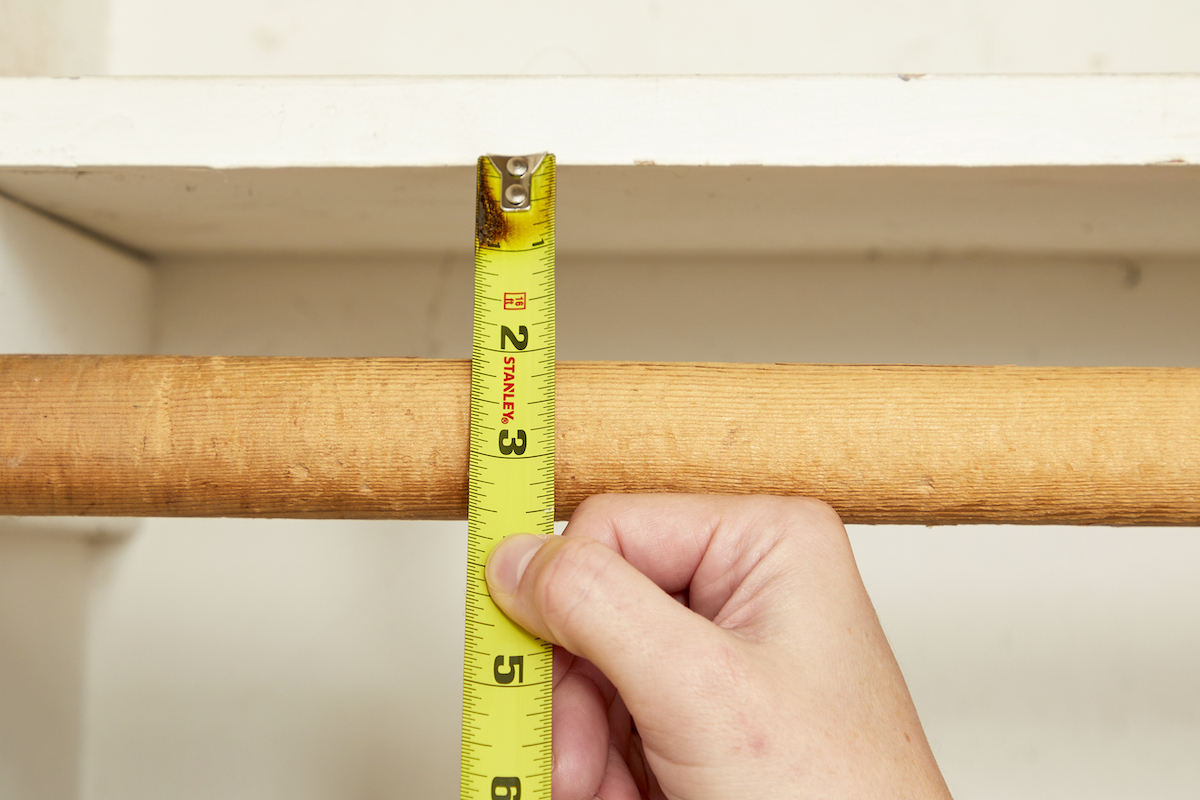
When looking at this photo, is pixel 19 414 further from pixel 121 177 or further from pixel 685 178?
pixel 685 178

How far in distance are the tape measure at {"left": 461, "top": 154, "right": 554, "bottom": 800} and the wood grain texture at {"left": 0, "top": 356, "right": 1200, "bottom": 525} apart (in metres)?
0.02

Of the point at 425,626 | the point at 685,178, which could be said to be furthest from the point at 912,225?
the point at 425,626

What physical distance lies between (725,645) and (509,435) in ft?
0.50

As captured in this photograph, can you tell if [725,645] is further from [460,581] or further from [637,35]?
[637,35]

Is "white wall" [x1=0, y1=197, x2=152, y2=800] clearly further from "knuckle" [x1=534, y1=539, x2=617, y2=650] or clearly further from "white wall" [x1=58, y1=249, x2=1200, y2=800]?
"knuckle" [x1=534, y1=539, x2=617, y2=650]

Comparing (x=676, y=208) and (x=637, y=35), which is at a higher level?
(x=637, y=35)

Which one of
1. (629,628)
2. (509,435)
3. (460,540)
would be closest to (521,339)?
(509,435)

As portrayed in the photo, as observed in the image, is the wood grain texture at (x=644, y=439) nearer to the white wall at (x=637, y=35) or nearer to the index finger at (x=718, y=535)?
the index finger at (x=718, y=535)

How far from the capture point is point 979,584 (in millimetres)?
738

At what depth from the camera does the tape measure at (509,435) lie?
374 millimetres

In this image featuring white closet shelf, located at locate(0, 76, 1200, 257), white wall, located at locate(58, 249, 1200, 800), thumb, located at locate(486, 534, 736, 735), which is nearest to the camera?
thumb, located at locate(486, 534, 736, 735)

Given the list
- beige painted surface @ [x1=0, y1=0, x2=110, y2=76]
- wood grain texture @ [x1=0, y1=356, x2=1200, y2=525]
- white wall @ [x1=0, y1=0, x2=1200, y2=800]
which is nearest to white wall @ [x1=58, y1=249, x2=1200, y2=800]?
white wall @ [x1=0, y1=0, x2=1200, y2=800]

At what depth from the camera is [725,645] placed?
0.33 meters

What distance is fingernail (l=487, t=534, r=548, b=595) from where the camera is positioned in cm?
36
